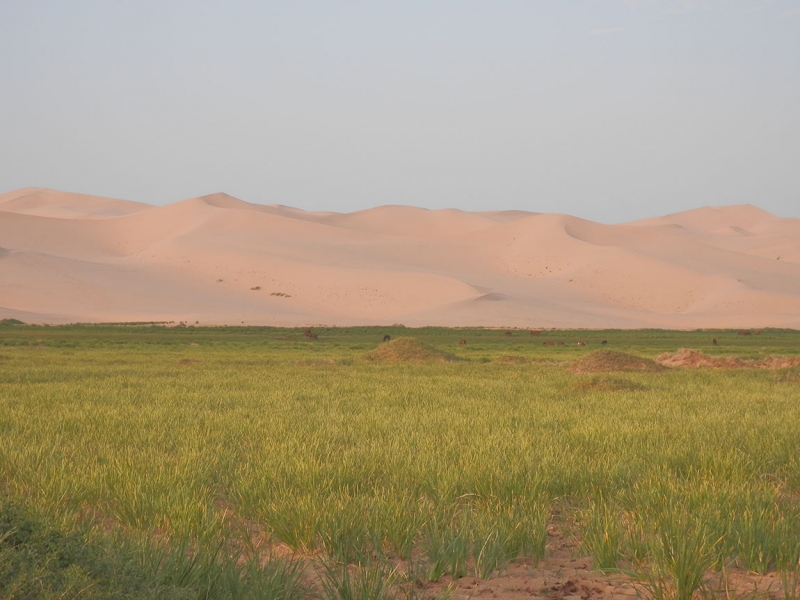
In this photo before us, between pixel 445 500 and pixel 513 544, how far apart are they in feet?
4.22

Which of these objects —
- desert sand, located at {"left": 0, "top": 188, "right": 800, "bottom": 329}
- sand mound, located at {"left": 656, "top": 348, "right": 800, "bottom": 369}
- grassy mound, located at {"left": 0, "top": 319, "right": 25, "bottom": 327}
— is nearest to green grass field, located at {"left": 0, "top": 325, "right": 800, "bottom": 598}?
sand mound, located at {"left": 656, "top": 348, "right": 800, "bottom": 369}

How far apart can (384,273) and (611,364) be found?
8512 centimetres

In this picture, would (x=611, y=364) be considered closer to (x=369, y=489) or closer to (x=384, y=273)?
(x=369, y=489)

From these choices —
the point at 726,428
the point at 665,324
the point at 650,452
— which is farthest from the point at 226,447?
the point at 665,324

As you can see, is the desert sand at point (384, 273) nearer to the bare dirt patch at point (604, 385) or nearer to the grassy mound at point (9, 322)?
the grassy mound at point (9, 322)

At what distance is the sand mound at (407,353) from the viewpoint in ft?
111

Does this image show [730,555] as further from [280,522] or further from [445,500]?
[280,522]

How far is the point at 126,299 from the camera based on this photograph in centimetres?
9731

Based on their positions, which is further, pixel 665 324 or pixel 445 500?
pixel 665 324

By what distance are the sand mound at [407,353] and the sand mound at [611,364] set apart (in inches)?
246

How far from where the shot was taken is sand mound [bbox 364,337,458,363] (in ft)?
111

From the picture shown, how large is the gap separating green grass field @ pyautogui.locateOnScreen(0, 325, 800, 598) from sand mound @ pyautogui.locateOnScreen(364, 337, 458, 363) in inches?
627

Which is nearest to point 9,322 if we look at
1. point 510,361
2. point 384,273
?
point 384,273

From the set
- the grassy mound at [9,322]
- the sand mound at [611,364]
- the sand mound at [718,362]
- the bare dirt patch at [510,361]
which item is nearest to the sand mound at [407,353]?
the bare dirt patch at [510,361]
